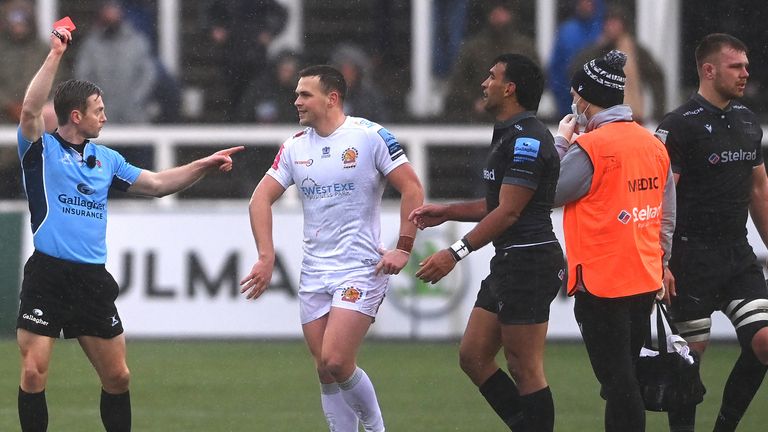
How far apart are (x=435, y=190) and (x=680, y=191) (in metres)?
7.50

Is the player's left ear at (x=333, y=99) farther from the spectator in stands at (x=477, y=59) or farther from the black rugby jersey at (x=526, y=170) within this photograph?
the spectator in stands at (x=477, y=59)

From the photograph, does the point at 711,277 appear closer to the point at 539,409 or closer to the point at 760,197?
the point at 760,197

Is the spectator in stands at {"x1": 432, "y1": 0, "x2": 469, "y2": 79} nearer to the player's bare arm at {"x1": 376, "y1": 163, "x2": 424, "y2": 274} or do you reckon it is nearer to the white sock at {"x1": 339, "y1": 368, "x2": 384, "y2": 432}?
the player's bare arm at {"x1": 376, "y1": 163, "x2": 424, "y2": 274}

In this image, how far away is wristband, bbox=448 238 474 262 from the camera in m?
7.56

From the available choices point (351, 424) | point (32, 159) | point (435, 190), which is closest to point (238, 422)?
point (351, 424)

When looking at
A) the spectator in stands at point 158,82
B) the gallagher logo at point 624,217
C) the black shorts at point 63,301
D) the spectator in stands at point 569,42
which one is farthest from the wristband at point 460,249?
the spectator in stands at point 158,82

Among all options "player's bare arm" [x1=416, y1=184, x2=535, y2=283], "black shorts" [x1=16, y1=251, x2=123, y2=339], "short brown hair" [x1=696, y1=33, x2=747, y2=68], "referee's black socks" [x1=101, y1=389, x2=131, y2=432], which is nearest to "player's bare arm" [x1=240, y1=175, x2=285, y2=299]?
"black shorts" [x1=16, y1=251, x2=123, y2=339]

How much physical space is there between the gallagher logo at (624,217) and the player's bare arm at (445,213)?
2.51ft

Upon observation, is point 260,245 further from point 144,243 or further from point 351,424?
point 144,243

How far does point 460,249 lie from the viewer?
299 inches

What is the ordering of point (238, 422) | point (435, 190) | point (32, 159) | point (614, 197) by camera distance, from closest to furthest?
point (614, 197) → point (32, 159) → point (238, 422) → point (435, 190)

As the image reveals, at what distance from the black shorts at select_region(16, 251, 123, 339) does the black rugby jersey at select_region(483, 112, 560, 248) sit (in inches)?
80.2

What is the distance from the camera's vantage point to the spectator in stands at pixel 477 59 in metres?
15.1

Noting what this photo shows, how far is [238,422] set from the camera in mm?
→ 9617
